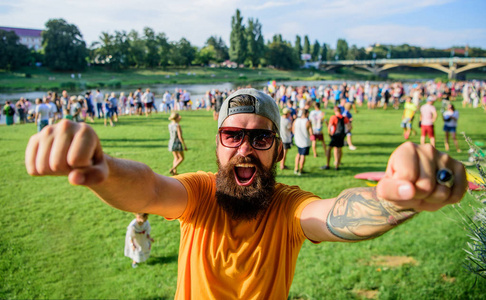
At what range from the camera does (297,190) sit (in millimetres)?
2076

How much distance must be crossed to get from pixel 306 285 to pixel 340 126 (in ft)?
19.1

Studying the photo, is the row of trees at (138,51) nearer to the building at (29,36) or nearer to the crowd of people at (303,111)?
the crowd of people at (303,111)

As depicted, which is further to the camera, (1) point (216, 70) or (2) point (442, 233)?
(1) point (216, 70)

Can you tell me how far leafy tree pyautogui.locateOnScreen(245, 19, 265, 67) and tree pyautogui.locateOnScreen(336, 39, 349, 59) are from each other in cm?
→ 5429

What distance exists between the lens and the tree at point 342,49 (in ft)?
424

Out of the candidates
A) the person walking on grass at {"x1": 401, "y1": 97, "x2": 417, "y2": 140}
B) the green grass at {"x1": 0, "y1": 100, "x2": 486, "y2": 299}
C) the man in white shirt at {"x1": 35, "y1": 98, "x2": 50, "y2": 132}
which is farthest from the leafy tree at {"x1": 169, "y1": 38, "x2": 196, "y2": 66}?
the green grass at {"x1": 0, "y1": 100, "x2": 486, "y2": 299}

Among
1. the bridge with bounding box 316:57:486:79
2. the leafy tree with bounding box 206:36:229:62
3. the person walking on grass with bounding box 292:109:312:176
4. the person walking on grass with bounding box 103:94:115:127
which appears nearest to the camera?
the person walking on grass with bounding box 292:109:312:176

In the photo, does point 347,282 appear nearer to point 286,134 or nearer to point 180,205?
point 180,205

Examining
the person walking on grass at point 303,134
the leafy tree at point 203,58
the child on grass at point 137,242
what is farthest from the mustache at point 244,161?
the leafy tree at point 203,58

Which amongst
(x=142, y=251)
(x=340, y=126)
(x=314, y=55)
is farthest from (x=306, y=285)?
(x=314, y=55)

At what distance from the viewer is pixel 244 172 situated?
2086 mm

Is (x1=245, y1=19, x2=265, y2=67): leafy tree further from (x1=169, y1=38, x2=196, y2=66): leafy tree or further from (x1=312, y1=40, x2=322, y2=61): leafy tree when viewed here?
(x1=312, y1=40, x2=322, y2=61): leafy tree

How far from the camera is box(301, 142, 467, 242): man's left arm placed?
1.00 metres

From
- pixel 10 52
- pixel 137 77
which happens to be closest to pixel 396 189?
pixel 137 77
